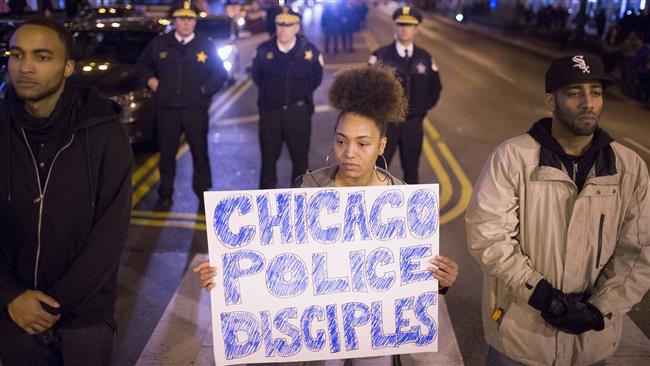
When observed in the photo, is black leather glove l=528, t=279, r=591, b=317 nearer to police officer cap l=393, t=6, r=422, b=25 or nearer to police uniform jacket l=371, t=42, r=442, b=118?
police uniform jacket l=371, t=42, r=442, b=118

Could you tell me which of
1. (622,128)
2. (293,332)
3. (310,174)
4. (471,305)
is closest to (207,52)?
(471,305)

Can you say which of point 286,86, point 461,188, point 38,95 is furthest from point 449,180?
point 38,95

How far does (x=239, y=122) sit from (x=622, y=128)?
663 centimetres

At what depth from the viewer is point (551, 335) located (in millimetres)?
2775

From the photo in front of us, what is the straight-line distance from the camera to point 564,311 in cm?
265

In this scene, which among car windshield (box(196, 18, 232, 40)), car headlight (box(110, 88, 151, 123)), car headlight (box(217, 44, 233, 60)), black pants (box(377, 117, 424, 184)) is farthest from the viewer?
car windshield (box(196, 18, 232, 40))

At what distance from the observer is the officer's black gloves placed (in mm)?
2648

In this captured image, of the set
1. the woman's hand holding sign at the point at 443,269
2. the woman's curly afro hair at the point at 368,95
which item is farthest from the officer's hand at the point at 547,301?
the woman's curly afro hair at the point at 368,95

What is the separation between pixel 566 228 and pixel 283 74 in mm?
4671

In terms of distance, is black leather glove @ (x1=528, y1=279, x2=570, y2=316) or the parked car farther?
the parked car

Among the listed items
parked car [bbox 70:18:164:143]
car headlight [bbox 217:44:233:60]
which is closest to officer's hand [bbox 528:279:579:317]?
parked car [bbox 70:18:164:143]

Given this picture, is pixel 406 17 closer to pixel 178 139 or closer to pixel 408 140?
pixel 408 140

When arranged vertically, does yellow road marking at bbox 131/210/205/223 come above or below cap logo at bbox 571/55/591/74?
below

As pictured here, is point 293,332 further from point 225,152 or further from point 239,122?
point 239,122
